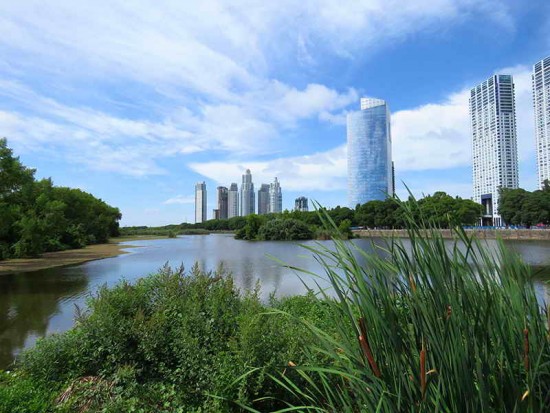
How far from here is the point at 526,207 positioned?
56062 mm

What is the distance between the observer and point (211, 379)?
3.06 meters

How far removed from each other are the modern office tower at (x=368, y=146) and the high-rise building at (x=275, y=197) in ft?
115

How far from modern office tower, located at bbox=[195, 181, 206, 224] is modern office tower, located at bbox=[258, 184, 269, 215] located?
2543cm

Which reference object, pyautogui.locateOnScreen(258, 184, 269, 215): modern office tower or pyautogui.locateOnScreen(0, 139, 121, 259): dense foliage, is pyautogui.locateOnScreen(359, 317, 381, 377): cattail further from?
pyautogui.locateOnScreen(258, 184, 269, 215): modern office tower

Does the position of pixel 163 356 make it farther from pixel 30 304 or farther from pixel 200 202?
pixel 200 202

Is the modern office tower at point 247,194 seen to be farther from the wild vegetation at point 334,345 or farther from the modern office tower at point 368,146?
the wild vegetation at point 334,345

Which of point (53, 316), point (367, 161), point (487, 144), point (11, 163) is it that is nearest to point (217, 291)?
point (53, 316)

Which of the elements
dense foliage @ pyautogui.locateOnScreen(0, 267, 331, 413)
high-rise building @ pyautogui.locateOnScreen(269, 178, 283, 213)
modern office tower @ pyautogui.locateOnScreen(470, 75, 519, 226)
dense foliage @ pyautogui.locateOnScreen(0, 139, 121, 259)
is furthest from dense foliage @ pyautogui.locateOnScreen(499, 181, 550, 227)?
high-rise building @ pyautogui.locateOnScreen(269, 178, 283, 213)

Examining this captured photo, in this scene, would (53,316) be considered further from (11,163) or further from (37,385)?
(11,163)

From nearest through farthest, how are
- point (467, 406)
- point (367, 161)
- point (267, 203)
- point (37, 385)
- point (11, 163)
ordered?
point (467, 406) < point (37, 385) < point (11, 163) < point (367, 161) < point (267, 203)

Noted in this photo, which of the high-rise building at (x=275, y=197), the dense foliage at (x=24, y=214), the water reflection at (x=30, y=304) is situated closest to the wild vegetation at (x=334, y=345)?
the water reflection at (x=30, y=304)

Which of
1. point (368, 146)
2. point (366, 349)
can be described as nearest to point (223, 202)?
point (368, 146)

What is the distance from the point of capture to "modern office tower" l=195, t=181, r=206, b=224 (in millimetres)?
140375

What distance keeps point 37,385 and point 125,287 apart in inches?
56.6
